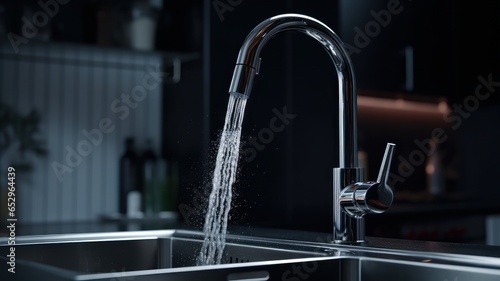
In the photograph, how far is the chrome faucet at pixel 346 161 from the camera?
3.18 feet

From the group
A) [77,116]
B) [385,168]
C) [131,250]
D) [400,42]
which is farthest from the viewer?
[400,42]

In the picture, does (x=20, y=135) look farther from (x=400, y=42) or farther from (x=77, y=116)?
(x=400, y=42)

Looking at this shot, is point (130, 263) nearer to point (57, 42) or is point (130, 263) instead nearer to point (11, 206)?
point (11, 206)

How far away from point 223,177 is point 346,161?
190mm

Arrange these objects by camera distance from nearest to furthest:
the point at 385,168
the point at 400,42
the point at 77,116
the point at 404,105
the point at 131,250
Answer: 1. the point at 385,168
2. the point at 131,250
3. the point at 77,116
4. the point at 400,42
5. the point at 404,105

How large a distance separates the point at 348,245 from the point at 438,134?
2.41 metres

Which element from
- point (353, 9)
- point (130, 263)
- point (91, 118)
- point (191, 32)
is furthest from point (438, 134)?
point (130, 263)

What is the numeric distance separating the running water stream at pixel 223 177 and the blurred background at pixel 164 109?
60cm

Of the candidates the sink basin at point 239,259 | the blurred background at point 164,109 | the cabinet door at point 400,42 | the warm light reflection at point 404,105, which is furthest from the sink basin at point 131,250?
the warm light reflection at point 404,105

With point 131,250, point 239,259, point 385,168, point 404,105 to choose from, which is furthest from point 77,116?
point 404,105

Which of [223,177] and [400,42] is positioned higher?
[400,42]

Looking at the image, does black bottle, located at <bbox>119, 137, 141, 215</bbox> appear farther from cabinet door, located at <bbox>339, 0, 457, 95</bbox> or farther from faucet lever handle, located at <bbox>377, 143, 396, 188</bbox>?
faucet lever handle, located at <bbox>377, 143, 396, 188</bbox>

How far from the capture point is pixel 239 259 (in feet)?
3.53

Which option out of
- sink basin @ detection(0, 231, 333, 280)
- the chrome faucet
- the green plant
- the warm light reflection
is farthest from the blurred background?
the chrome faucet
